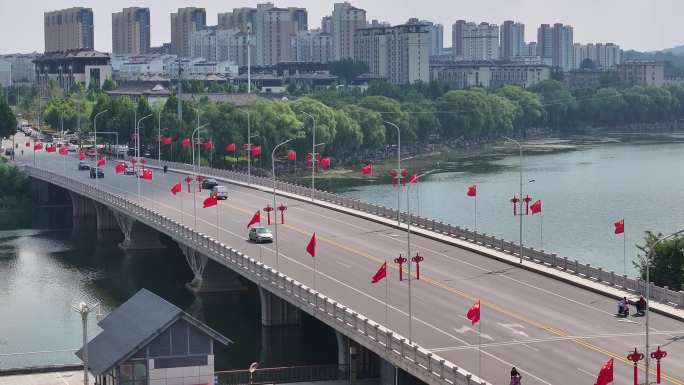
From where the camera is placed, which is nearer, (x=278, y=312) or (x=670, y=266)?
(x=670, y=266)

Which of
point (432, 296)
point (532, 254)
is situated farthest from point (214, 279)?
point (432, 296)

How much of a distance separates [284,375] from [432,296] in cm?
878

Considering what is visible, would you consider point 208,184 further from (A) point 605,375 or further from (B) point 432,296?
(A) point 605,375

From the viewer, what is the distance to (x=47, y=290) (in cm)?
9519

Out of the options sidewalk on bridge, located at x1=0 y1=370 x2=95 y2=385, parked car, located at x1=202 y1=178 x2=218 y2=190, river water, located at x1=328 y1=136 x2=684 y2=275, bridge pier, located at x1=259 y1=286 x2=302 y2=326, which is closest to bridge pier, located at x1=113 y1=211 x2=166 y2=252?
parked car, located at x1=202 y1=178 x2=218 y2=190

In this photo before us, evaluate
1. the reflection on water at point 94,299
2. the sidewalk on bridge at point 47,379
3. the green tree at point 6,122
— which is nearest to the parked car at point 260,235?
the reflection on water at point 94,299

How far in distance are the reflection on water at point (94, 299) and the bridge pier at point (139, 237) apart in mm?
1210

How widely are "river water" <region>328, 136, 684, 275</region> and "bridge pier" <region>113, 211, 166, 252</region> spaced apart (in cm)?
2384

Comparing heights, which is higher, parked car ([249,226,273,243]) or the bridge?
parked car ([249,226,273,243])

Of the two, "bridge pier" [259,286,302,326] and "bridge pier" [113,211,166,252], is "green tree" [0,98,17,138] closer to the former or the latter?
"bridge pier" [113,211,166,252]

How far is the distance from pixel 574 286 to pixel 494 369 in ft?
55.5

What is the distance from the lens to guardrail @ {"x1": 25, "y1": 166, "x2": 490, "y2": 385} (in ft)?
171

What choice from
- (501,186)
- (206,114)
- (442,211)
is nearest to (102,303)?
(442,211)

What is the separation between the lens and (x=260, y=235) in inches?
3477
